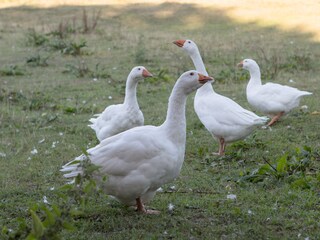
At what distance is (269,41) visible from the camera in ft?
52.6

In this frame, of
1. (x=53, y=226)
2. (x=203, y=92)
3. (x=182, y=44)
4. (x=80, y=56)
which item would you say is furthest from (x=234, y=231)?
(x=80, y=56)

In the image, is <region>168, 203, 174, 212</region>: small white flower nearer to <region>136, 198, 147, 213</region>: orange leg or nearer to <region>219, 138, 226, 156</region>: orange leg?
<region>136, 198, 147, 213</region>: orange leg

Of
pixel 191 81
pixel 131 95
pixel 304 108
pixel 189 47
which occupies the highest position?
pixel 191 81

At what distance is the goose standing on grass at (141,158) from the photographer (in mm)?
4973

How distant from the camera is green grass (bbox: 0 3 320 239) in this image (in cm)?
516

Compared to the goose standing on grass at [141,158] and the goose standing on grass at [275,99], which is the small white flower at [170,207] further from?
the goose standing on grass at [275,99]

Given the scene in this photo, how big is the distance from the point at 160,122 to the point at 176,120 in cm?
390

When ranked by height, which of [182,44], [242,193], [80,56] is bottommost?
[80,56]

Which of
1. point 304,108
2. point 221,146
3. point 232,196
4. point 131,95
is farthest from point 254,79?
point 232,196


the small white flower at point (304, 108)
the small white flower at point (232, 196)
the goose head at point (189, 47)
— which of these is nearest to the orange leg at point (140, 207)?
the small white flower at point (232, 196)

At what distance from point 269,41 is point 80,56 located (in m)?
4.83

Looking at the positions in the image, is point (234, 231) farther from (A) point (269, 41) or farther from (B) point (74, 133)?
(A) point (269, 41)

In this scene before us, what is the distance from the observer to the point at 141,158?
5004mm

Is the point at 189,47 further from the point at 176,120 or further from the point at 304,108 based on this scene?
the point at 176,120
